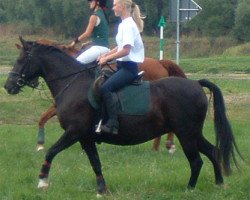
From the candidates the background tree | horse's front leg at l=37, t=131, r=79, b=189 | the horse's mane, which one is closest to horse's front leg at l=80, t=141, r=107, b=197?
horse's front leg at l=37, t=131, r=79, b=189

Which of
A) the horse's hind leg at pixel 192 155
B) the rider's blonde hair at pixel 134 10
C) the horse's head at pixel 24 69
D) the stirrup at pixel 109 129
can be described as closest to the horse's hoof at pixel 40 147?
the horse's head at pixel 24 69

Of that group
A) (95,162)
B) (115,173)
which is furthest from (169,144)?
(95,162)

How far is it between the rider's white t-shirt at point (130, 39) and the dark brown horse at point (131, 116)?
1.50 feet

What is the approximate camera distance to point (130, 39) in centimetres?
997

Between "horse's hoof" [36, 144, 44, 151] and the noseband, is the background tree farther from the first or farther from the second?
the noseband

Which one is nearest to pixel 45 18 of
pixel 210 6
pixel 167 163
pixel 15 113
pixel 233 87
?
pixel 210 6

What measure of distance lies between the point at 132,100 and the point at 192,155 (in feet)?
3.71

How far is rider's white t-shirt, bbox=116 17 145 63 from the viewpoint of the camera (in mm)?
9992

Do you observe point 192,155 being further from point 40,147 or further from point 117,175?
point 40,147

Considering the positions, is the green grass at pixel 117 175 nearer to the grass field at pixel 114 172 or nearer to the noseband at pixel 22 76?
the grass field at pixel 114 172

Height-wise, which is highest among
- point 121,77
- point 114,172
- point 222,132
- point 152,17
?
point 121,77

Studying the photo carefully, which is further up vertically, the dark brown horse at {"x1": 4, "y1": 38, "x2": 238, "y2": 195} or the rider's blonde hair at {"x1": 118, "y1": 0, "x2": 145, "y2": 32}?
the rider's blonde hair at {"x1": 118, "y1": 0, "x2": 145, "y2": 32}

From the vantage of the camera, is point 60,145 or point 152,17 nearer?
point 60,145

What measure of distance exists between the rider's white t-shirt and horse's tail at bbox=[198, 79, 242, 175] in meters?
1.01
